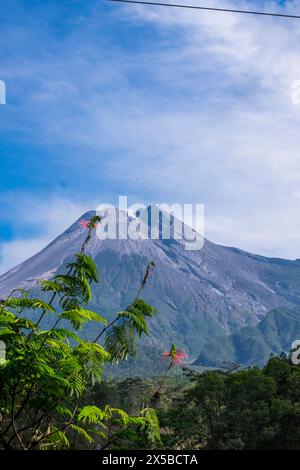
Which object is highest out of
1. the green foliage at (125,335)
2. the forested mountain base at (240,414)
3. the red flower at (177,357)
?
the green foliage at (125,335)

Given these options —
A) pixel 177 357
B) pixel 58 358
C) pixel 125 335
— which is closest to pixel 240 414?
pixel 177 357

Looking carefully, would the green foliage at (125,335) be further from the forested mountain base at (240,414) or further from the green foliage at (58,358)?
the forested mountain base at (240,414)

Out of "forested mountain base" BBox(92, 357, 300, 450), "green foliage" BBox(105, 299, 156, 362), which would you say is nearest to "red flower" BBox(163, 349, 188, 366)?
"green foliage" BBox(105, 299, 156, 362)

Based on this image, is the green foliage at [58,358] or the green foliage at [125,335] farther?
the green foliage at [125,335]

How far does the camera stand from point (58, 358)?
13.1ft

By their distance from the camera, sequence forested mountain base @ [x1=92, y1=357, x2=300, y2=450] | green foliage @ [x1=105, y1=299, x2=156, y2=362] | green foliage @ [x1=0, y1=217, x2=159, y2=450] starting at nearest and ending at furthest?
1. green foliage @ [x1=0, y1=217, x2=159, y2=450]
2. green foliage @ [x1=105, y1=299, x2=156, y2=362]
3. forested mountain base @ [x1=92, y1=357, x2=300, y2=450]

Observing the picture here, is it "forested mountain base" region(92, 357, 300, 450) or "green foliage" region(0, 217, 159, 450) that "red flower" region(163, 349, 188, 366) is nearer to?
"green foliage" region(0, 217, 159, 450)

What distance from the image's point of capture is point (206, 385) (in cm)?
3909

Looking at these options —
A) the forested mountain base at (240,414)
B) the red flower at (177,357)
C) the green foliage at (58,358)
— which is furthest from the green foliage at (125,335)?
the forested mountain base at (240,414)

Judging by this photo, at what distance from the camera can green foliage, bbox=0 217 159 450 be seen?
3.54m

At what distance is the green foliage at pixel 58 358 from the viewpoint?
3.54 meters

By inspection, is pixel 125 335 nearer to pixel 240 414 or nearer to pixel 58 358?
pixel 58 358
